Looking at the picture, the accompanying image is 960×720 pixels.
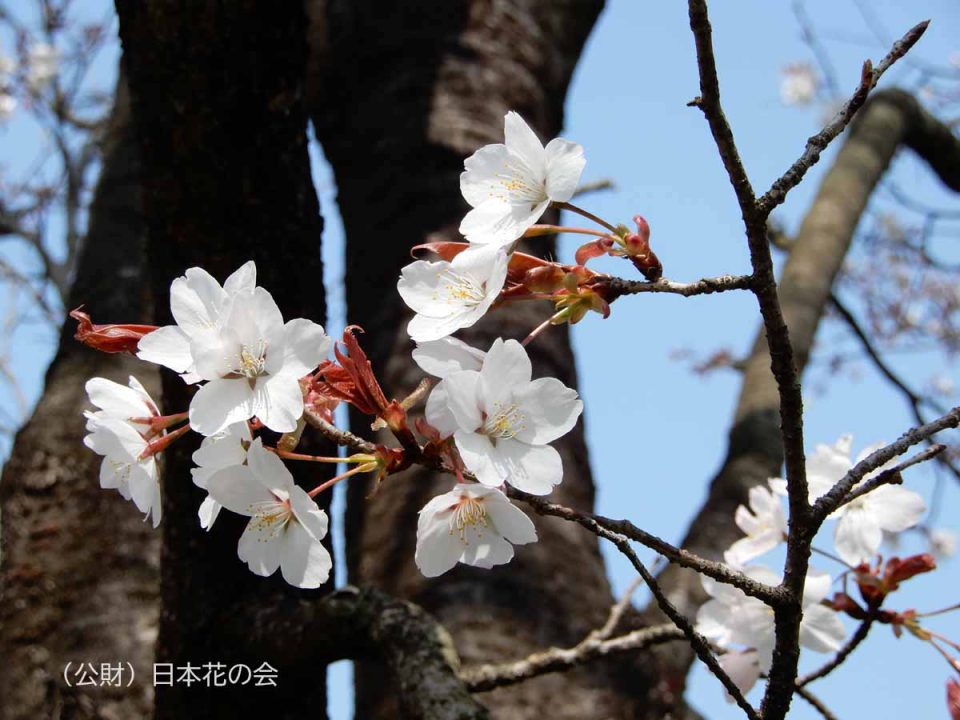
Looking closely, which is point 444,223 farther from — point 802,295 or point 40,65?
point 40,65

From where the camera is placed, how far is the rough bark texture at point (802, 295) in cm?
185

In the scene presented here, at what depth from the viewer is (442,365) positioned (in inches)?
31.3

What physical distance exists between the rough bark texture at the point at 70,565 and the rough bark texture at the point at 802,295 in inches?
36.8

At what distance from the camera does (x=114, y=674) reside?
1596 mm

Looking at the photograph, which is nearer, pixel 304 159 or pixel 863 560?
pixel 863 560

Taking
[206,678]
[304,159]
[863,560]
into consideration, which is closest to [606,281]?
[863,560]

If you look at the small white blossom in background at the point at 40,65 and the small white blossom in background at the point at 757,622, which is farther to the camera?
the small white blossom in background at the point at 40,65

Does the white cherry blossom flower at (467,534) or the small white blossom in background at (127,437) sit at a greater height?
the small white blossom in background at (127,437)

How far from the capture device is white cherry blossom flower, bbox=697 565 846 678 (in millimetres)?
1114

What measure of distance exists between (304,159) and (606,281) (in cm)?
74

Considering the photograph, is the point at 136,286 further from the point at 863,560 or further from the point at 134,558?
the point at 863,560

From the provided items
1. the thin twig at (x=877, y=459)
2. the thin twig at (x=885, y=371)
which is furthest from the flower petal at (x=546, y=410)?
the thin twig at (x=885, y=371)

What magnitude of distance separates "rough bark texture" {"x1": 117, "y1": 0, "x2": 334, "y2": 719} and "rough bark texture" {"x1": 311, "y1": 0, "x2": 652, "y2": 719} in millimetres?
448

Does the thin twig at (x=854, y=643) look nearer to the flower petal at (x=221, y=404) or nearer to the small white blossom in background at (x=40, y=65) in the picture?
the flower petal at (x=221, y=404)
